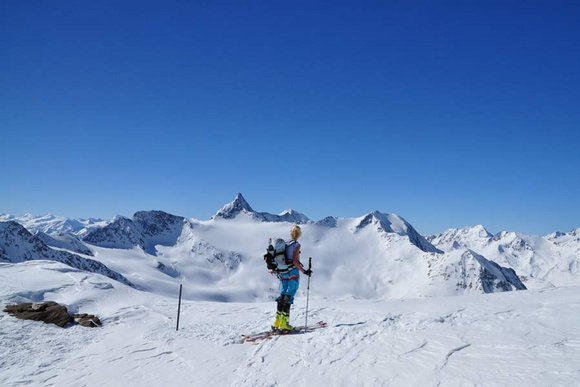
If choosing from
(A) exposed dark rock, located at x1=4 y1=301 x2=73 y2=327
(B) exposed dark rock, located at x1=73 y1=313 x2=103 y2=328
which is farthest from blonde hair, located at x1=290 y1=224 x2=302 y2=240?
(A) exposed dark rock, located at x1=4 y1=301 x2=73 y2=327

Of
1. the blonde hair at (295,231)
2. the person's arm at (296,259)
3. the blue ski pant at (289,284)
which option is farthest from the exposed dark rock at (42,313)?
the blonde hair at (295,231)

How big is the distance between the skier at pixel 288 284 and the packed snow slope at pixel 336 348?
1311 millimetres

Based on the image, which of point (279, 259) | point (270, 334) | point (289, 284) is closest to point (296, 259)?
point (279, 259)

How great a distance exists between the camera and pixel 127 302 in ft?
67.2

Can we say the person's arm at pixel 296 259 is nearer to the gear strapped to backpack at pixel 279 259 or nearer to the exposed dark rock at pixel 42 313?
the gear strapped to backpack at pixel 279 259

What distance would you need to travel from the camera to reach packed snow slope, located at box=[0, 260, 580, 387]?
7277 millimetres

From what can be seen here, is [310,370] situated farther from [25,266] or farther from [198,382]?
[25,266]

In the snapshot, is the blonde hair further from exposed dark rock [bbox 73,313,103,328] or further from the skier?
exposed dark rock [bbox 73,313,103,328]

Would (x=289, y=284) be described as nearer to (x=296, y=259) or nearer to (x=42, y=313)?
(x=296, y=259)

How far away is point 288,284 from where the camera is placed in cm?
1211

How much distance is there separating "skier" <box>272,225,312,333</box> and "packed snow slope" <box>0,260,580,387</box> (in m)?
1.31

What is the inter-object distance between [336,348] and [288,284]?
3326 mm

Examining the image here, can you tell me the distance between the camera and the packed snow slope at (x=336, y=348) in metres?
7.28

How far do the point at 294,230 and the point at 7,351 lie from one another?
30.0ft
